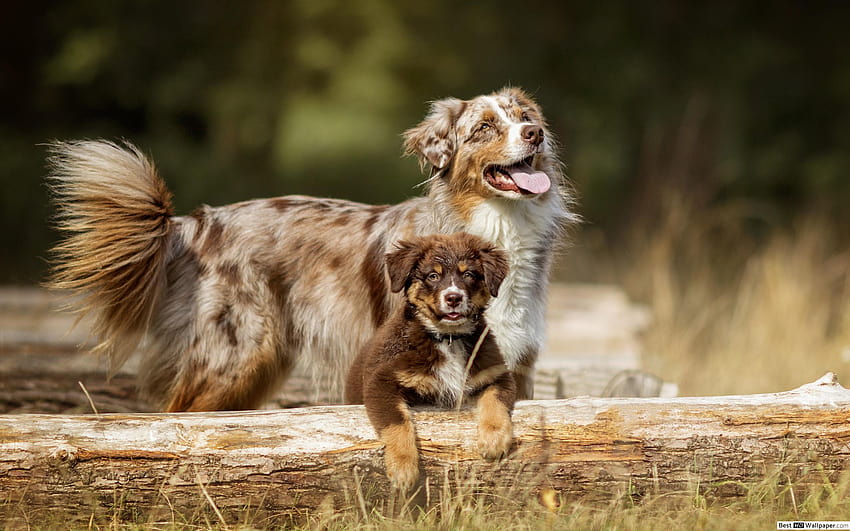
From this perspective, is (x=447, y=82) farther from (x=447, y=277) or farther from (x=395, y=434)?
(x=395, y=434)

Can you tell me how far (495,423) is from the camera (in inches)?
144

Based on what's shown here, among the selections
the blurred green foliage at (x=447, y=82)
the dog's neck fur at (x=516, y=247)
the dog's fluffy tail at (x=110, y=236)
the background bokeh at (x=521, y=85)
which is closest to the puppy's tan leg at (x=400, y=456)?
the dog's neck fur at (x=516, y=247)

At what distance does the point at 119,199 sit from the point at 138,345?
2.66 ft

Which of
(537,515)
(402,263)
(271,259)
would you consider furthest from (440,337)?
(271,259)

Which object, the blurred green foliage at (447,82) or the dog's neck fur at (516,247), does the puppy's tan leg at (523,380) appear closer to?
the dog's neck fur at (516,247)

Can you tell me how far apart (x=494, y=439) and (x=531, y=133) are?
1661 mm

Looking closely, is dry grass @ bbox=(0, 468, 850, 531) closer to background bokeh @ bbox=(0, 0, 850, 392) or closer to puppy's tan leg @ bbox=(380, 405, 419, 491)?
puppy's tan leg @ bbox=(380, 405, 419, 491)

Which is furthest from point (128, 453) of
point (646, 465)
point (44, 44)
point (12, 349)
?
point (44, 44)

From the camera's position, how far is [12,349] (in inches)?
277

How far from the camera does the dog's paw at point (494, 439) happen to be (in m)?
3.61

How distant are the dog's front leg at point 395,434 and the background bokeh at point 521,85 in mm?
7290

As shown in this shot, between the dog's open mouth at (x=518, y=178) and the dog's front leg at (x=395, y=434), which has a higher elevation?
the dog's open mouth at (x=518, y=178)

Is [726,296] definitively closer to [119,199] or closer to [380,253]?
[380,253]

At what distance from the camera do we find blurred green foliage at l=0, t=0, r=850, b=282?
12.6 metres
